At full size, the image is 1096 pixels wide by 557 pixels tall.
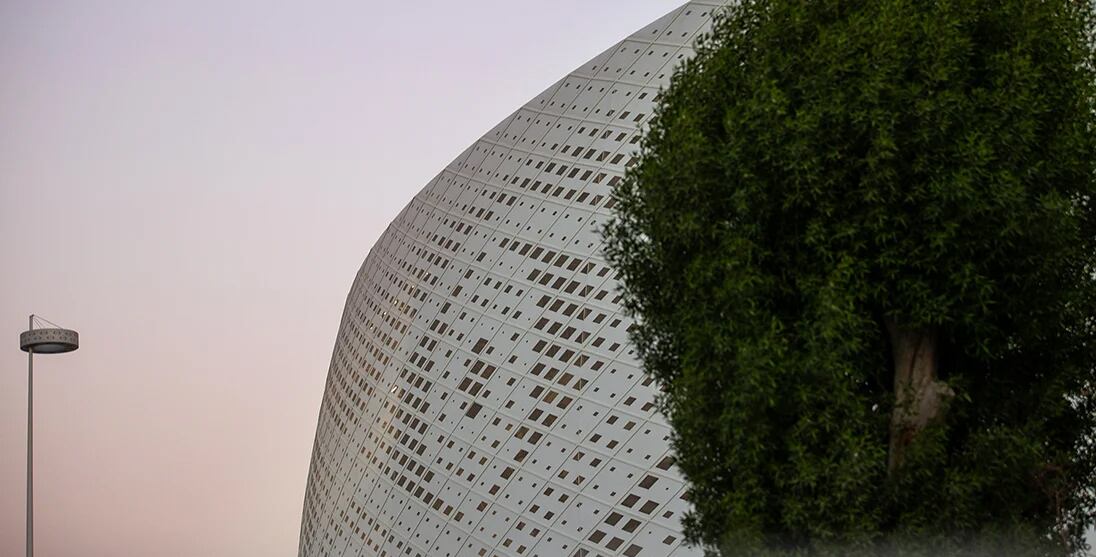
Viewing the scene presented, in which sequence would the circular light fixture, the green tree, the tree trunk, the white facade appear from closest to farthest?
the green tree, the tree trunk, the circular light fixture, the white facade

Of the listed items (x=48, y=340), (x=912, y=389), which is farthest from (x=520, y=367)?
(x=912, y=389)

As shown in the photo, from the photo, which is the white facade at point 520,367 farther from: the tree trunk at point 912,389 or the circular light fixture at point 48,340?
the tree trunk at point 912,389

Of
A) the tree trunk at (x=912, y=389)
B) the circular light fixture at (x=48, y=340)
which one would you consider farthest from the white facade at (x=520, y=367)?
the tree trunk at (x=912, y=389)

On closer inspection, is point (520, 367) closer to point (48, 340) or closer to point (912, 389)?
point (48, 340)

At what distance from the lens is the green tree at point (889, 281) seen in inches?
408

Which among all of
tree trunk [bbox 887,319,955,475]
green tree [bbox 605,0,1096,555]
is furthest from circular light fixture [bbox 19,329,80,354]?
tree trunk [bbox 887,319,955,475]

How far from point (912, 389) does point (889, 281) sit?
0.83m

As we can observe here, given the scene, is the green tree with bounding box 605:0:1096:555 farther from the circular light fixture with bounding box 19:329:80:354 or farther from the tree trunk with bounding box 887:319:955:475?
the circular light fixture with bounding box 19:329:80:354

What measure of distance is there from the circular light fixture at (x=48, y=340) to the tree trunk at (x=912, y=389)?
1468 centimetres

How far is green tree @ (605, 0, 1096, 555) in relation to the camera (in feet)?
34.0

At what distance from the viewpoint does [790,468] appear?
10.4m

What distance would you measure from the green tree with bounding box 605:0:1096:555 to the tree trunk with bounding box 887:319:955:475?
0.06 feet

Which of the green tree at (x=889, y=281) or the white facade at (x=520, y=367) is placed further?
the white facade at (x=520, y=367)

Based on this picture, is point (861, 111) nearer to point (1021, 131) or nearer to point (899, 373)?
point (1021, 131)
